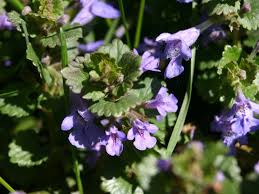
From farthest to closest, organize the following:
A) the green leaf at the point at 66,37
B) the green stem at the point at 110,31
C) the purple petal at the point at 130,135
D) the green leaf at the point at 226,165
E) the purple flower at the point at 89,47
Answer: the green stem at the point at 110,31, the purple flower at the point at 89,47, the green leaf at the point at 66,37, the purple petal at the point at 130,135, the green leaf at the point at 226,165

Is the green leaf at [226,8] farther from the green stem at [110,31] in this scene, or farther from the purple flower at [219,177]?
the purple flower at [219,177]

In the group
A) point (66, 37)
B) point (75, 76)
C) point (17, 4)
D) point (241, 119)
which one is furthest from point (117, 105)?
point (17, 4)

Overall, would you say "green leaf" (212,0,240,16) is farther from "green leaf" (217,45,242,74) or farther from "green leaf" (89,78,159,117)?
"green leaf" (89,78,159,117)

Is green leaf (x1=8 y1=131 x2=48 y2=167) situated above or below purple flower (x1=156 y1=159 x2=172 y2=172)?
below

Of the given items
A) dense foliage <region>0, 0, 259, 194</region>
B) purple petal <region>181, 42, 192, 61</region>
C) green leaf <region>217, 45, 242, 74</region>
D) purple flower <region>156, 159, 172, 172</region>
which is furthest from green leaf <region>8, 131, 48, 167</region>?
purple flower <region>156, 159, 172, 172</region>

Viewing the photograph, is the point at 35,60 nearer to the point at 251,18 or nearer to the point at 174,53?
the point at 174,53

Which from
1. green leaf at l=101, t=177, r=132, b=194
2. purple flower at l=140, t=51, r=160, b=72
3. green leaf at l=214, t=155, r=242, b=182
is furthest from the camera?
green leaf at l=101, t=177, r=132, b=194

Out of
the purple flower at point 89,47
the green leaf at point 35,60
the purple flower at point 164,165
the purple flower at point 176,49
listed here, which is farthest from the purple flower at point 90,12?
the purple flower at point 164,165
